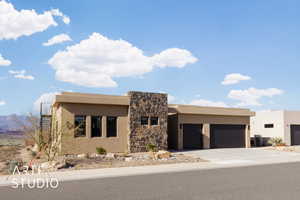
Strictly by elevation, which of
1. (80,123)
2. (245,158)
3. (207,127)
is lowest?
(245,158)

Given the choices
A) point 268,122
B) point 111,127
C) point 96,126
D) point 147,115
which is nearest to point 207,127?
point 147,115

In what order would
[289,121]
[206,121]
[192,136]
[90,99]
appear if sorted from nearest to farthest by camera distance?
[90,99] < [192,136] < [206,121] < [289,121]

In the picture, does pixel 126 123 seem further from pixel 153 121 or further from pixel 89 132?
pixel 89 132

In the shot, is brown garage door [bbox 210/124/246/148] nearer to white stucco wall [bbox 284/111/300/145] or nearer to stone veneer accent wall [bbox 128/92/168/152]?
stone veneer accent wall [bbox 128/92/168/152]

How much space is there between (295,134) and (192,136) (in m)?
15.5

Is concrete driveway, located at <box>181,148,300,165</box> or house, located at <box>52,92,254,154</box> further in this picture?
house, located at <box>52,92,254,154</box>

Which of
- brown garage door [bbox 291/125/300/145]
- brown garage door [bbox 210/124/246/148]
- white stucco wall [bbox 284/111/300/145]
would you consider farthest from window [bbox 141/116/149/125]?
brown garage door [bbox 291/125/300/145]

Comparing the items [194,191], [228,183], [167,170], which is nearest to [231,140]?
[167,170]

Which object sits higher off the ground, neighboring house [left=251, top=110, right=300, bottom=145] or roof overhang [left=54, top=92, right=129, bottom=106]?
roof overhang [left=54, top=92, right=129, bottom=106]

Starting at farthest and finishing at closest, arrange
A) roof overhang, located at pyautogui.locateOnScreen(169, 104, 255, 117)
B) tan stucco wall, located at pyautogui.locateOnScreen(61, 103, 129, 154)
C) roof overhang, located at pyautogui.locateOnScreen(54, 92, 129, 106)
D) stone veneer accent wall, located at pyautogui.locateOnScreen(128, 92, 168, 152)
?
roof overhang, located at pyautogui.locateOnScreen(169, 104, 255, 117), stone veneer accent wall, located at pyautogui.locateOnScreen(128, 92, 168, 152), tan stucco wall, located at pyautogui.locateOnScreen(61, 103, 129, 154), roof overhang, located at pyautogui.locateOnScreen(54, 92, 129, 106)

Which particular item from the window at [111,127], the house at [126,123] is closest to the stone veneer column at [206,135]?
the house at [126,123]

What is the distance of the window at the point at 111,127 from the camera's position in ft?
71.0

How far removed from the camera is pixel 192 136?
26.4m

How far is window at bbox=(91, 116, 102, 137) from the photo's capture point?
21114 millimetres
